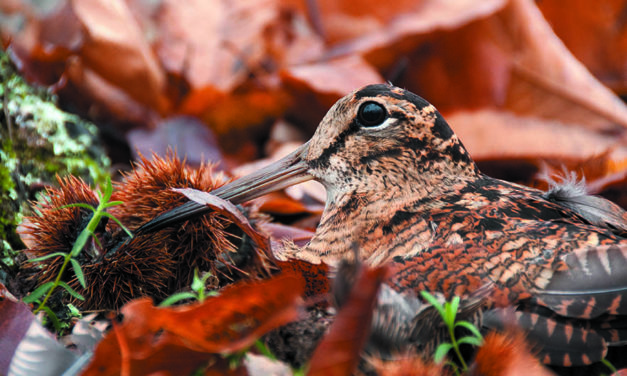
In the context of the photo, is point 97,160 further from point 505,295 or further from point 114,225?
Answer: point 505,295

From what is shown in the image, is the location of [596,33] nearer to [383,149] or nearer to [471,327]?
[383,149]

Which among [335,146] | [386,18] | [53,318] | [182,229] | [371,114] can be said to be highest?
[386,18]

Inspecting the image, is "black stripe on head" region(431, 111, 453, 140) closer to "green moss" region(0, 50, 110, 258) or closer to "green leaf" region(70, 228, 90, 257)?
"green leaf" region(70, 228, 90, 257)

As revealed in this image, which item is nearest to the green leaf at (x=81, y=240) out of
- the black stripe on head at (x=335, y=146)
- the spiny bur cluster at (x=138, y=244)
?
the spiny bur cluster at (x=138, y=244)

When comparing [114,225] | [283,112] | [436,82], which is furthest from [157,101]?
[114,225]

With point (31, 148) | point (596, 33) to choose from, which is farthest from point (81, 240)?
point (596, 33)

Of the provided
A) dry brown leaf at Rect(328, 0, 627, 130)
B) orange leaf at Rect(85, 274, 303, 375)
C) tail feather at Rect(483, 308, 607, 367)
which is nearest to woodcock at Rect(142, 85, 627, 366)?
tail feather at Rect(483, 308, 607, 367)
